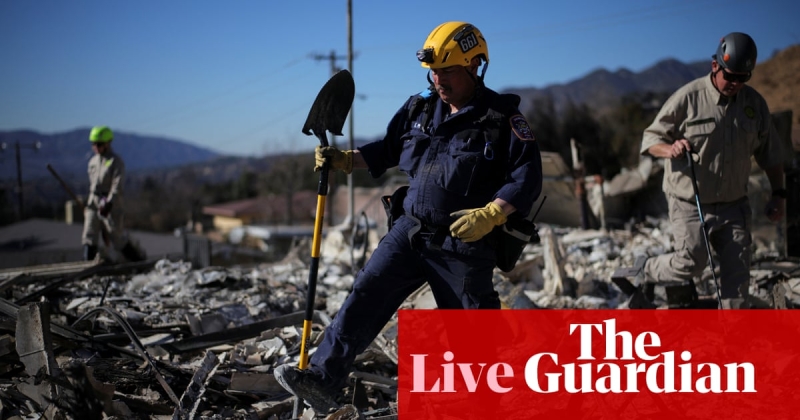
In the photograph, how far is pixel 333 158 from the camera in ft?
12.3

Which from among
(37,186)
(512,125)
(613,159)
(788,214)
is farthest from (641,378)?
(37,186)

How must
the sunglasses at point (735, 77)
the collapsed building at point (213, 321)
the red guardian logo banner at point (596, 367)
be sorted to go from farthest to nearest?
the sunglasses at point (735, 77)
the red guardian logo banner at point (596, 367)
the collapsed building at point (213, 321)

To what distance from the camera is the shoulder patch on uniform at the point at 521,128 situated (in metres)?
3.33

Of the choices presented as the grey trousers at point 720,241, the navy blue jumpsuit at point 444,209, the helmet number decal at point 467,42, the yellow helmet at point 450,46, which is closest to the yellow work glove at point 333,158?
the navy blue jumpsuit at point 444,209

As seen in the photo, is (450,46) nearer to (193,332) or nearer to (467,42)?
(467,42)

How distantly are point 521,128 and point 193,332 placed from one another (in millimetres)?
3069

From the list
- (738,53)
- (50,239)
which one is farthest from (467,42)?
(50,239)

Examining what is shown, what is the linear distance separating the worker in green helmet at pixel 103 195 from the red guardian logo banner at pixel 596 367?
18.1ft

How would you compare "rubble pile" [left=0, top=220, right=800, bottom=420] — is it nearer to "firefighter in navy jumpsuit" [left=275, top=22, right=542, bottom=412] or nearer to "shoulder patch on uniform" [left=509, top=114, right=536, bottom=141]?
"firefighter in navy jumpsuit" [left=275, top=22, right=542, bottom=412]

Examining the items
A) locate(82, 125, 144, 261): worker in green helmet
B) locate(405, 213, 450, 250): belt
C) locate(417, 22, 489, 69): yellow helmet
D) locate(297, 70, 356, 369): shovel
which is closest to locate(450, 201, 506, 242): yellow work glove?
locate(405, 213, 450, 250): belt

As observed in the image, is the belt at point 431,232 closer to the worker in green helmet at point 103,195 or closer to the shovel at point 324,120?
the shovel at point 324,120

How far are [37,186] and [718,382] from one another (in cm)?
5811

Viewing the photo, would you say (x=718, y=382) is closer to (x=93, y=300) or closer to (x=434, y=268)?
(x=434, y=268)

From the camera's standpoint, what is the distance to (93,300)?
6.09m
